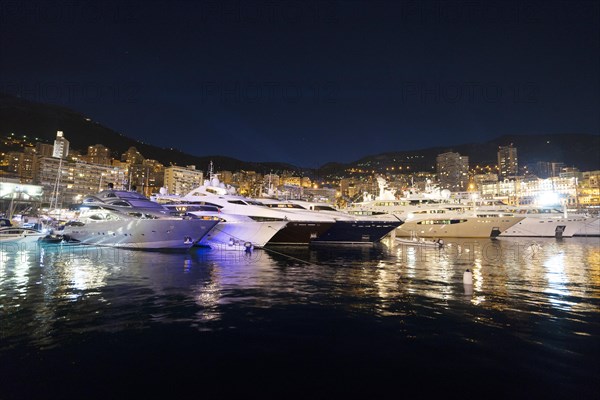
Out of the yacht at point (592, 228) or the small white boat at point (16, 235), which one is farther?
the yacht at point (592, 228)

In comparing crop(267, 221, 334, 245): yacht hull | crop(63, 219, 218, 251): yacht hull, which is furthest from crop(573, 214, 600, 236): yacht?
crop(63, 219, 218, 251): yacht hull

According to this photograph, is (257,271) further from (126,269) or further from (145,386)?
(145,386)

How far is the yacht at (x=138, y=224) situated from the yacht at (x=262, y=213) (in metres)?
5.41

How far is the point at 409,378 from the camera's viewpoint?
20.9 feet

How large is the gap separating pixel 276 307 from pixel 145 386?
592 cm

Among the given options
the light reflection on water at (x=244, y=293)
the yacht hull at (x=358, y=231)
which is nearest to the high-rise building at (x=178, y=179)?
the yacht hull at (x=358, y=231)

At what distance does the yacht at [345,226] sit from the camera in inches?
1585

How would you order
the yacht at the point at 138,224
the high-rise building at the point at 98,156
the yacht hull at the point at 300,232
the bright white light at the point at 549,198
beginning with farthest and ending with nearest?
the high-rise building at the point at 98,156 < the bright white light at the point at 549,198 < the yacht hull at the point at 300,232 < the yacht at the point at 138,224

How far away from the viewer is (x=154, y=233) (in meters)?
30.0

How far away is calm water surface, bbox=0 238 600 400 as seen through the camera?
610cm

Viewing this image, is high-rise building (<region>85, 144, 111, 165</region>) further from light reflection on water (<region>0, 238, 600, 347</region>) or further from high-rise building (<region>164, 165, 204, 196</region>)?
light reflection on water (<region>0, 238, 600, 347</region>)

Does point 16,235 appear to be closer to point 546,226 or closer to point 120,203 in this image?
point 120,203

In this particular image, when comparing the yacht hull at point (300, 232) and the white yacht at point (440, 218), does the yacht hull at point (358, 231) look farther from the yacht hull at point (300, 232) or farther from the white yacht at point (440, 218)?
the white yacht at point (440, 218)

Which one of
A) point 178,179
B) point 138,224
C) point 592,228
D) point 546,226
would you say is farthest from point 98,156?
point 592,228
